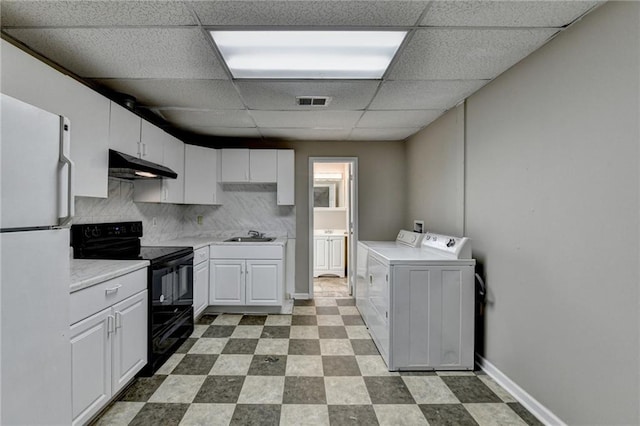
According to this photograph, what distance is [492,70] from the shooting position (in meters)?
2.12

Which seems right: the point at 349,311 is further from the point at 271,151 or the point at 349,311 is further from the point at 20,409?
the point at 20,409

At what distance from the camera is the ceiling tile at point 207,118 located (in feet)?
9.93

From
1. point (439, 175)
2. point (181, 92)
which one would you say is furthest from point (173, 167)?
point (439, 175)

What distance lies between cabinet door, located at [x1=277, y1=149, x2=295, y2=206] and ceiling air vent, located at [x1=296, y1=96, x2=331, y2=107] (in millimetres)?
1341

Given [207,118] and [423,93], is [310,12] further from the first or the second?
[207,118]

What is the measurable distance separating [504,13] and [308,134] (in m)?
2.64

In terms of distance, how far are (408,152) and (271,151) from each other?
6.20ft

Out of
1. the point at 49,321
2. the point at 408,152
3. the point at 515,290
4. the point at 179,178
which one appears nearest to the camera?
the point at 49,321

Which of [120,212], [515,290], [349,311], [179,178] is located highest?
[179,178]

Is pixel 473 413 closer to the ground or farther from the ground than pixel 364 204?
closer to the ground

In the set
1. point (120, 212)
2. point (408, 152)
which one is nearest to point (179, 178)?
point (120, 212)

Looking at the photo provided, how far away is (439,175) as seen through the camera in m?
3.19

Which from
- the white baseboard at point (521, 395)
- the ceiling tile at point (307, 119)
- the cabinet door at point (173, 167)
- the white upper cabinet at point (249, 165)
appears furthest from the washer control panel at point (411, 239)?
the cabinet door at point (173, 167)

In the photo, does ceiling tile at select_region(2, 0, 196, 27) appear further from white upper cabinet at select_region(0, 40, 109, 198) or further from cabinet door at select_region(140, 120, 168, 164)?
cabinet door at select_region(140, 120, 168, 164)
